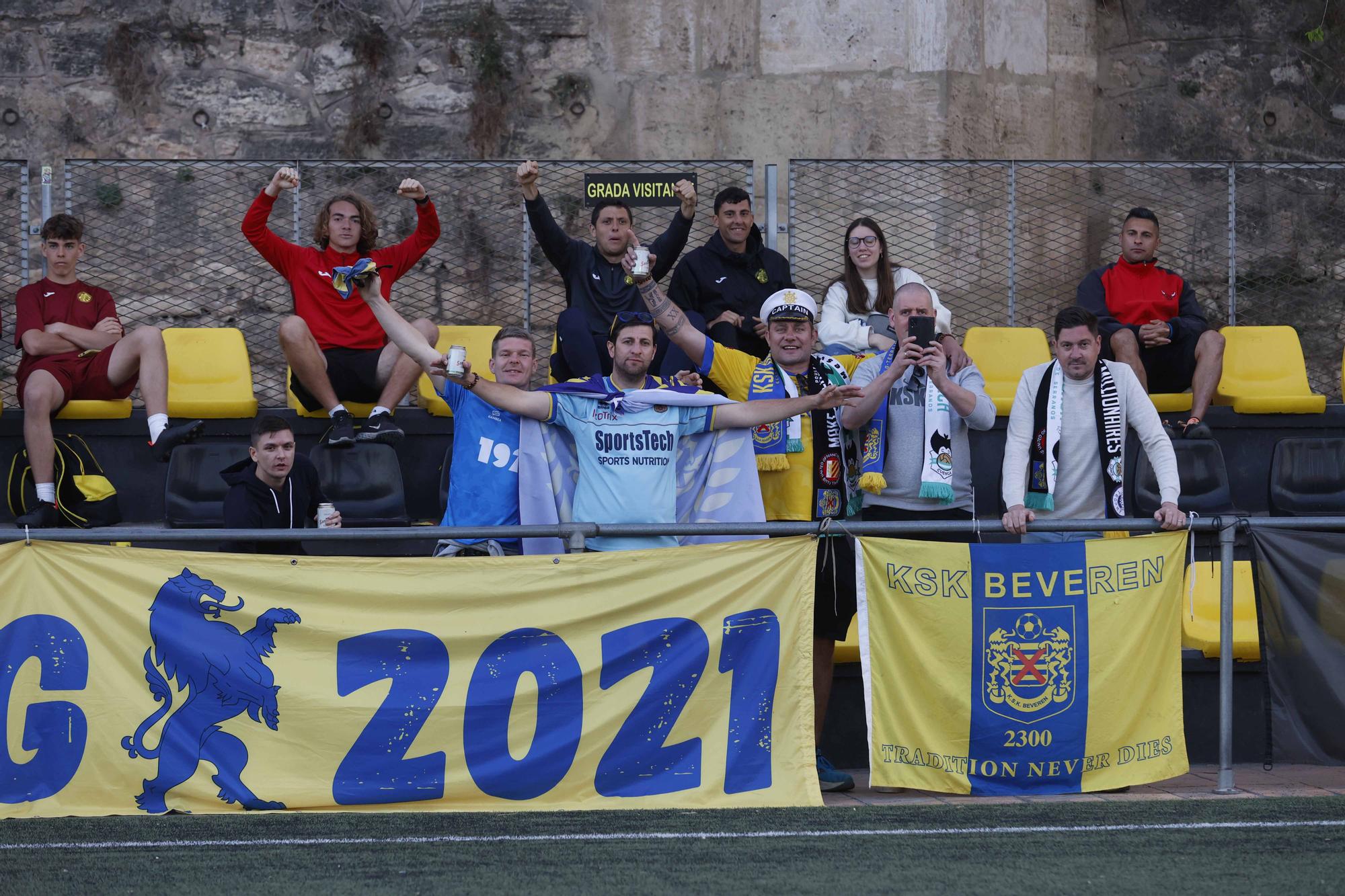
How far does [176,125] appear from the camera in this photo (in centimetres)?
1079

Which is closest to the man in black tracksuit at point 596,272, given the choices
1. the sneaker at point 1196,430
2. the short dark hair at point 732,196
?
the short dark hair at point 732,196

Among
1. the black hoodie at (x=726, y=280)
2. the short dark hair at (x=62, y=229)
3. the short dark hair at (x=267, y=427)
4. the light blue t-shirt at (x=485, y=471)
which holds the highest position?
the short dark hair at (x=62, y=229)

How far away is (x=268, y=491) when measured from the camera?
21.1ft

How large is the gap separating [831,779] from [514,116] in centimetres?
649

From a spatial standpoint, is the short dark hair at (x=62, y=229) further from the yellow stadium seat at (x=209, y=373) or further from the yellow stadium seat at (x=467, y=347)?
the yellow stadium seat at (x=467, y=347)

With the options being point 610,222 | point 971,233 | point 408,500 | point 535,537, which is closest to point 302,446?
point 408,500

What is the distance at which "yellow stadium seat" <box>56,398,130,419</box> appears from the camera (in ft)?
26.4

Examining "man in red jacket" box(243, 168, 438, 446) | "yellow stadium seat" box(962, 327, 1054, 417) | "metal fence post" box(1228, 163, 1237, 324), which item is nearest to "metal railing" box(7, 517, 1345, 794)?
"man in red jacket" box(243, 168, 438, 446)

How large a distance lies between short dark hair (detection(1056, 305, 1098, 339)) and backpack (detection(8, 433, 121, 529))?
15.9ft

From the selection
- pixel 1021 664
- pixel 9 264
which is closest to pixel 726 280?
pixel 1021 664

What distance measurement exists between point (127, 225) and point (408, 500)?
3.63 meters

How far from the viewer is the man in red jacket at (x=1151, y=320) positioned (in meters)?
8.48

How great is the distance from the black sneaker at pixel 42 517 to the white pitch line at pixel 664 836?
275cm

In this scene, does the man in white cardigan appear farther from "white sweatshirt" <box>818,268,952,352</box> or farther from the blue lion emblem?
the blue lion emblem
